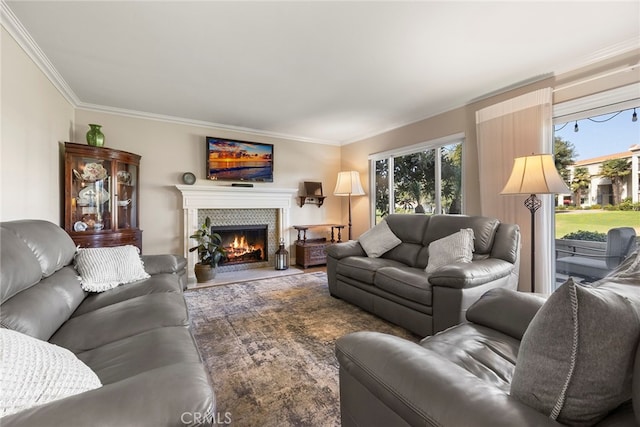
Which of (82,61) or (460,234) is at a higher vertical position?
(82,61)

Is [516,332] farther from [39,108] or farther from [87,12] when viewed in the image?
[39,108]

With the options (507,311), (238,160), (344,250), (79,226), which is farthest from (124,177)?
(507,311)

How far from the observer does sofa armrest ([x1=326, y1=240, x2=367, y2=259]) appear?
10.4ft

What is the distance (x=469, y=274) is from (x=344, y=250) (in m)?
1.43

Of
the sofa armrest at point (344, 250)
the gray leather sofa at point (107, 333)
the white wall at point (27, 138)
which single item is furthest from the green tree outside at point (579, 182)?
the white wall at point (27, 138)

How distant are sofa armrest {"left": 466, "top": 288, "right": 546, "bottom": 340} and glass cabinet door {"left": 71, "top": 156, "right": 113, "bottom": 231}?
154 inches

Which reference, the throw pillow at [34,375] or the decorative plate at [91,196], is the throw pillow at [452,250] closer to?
the throw pillow at [34,375]

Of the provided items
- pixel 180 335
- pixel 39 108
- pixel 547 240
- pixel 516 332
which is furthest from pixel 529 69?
pixel 39 108

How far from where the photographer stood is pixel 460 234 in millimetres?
2633

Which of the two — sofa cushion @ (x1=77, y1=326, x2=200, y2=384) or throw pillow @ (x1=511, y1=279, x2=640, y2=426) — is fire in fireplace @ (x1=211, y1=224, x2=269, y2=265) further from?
throw pillow @ (x1=511, y1=279, x2=640, y2=426)

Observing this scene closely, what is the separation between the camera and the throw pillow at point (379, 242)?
3213 mm

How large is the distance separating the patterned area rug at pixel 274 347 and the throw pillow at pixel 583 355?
1.05 metres

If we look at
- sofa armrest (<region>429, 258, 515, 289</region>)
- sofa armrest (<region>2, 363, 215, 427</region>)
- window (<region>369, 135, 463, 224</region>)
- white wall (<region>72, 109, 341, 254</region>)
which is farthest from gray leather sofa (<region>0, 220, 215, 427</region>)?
window (<region>369, 135, 463, 224</region>)

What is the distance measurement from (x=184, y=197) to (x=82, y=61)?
1929mm
